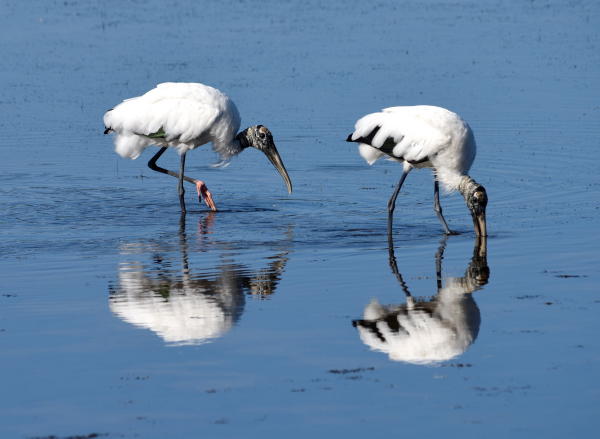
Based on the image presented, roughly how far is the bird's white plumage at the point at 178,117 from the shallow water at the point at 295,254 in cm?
70

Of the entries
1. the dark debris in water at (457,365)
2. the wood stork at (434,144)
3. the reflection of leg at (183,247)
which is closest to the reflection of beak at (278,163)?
the reflection of leg at (183,247)

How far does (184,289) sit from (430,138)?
351cm

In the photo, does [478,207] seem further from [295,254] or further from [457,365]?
[457,365]

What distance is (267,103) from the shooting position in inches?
757

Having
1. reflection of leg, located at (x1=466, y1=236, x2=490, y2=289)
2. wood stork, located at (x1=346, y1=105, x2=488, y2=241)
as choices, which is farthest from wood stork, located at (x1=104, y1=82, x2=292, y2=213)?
reflection of leg, located at (x1=466, y1=236, x2=490, y2=289)

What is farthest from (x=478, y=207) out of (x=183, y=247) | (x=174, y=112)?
(x=174, y=112)

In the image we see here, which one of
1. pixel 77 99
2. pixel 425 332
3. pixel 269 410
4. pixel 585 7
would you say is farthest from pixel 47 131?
pixel 585 7

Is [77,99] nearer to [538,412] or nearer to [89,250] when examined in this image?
[89,250]

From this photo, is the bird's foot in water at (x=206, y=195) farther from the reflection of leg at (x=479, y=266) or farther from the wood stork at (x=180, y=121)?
the reflection of leg at (x=479, y=266)

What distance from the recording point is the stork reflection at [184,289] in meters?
8.49

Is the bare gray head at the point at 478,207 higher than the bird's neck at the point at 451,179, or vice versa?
the bird's neck at the point at 451,179

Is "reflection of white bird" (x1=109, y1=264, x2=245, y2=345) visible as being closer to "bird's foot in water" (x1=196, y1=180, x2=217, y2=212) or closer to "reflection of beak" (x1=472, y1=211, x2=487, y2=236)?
"reflection of beak" (x1=472, y1=211, x2=487, y2=236)

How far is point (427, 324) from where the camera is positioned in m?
8.49

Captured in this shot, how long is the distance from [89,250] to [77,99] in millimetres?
9053
